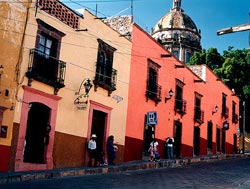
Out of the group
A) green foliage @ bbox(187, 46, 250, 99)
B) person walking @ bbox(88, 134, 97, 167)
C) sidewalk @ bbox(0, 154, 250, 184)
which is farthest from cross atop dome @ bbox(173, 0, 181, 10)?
person walking @ bbox(88, 134, 97, 167)

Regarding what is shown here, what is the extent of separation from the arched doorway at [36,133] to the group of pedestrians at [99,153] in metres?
2.29

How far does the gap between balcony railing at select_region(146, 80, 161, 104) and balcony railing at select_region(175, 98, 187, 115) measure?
2.63 m

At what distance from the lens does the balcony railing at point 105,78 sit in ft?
54.4

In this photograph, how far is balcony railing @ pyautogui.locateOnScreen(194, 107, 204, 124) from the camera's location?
1053 inches

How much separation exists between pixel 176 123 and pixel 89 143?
975cm

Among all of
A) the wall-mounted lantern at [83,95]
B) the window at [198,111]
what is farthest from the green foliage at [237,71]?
the wall-mounted lantern at [83,95]

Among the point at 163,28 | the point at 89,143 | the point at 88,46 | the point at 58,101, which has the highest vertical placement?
the point at 163,28

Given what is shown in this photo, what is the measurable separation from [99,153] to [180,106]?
9.88m

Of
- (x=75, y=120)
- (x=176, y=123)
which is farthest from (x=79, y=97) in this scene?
(x=176, y=123)

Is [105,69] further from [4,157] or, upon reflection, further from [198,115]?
[198,115]

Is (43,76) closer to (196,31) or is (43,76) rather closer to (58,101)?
(58,101)

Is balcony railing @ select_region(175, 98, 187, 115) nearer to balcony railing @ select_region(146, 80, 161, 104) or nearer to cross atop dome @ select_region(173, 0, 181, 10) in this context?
balcony railing @ select_region(146, 80, 161, 104)

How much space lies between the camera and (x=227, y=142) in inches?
1334

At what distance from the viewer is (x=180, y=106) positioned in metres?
24.4
